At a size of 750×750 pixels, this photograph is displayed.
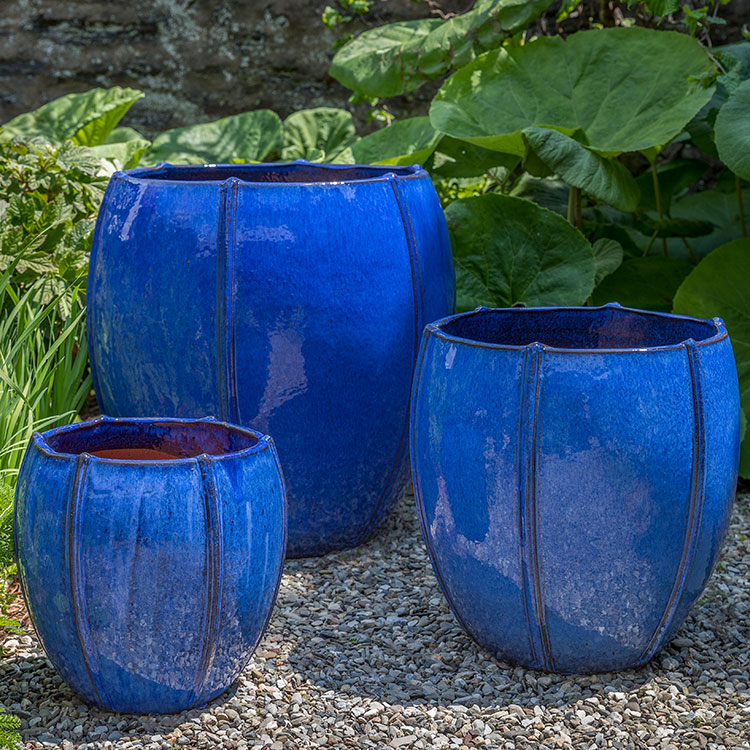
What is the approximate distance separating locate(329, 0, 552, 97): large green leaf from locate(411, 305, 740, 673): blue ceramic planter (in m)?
1.64

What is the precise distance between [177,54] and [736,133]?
2375mm

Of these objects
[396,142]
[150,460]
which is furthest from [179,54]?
[150,460]

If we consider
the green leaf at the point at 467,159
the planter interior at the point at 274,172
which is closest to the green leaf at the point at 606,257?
the green leaf at the point at 467,159

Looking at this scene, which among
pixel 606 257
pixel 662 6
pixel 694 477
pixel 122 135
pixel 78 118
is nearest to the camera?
pixel 694 477

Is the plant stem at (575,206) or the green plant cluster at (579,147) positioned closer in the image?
the green plant cluster at (579,147)

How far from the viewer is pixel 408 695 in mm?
1658

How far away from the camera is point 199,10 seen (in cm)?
394

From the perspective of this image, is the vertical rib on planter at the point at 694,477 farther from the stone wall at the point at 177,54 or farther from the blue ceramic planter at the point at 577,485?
the stone wall at the point at 177,54

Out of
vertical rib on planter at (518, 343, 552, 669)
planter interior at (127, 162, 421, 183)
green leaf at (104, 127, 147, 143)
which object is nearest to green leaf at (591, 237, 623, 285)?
planter interior at (127, 162, 421, 183)

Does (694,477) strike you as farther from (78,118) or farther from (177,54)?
(177,54)

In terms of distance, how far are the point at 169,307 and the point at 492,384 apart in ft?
2.33

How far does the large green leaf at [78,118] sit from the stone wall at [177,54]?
29 cm

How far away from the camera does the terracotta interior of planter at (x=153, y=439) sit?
1.68 metres

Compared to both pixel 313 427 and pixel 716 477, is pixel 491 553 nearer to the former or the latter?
pixel 716 477
